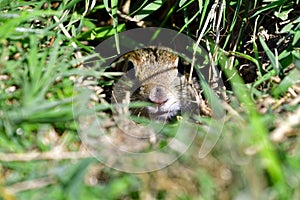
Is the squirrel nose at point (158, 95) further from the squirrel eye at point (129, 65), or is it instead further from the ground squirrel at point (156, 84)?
the squirrel eye at point (129, 65)

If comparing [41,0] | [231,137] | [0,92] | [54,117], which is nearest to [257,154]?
[231,137]

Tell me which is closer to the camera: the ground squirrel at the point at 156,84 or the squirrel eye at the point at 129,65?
the ground squirrel at the point at 156,84

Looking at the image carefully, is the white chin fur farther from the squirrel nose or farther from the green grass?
the green grass

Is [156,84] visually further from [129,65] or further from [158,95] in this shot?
[129,65]

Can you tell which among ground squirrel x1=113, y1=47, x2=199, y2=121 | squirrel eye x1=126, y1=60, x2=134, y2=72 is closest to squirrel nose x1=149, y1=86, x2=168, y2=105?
ground squirrel x1=113, y1=47, x2=199, y2=121

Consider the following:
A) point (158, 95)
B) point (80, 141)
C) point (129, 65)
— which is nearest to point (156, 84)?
point (158, 95)

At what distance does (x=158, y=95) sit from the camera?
245cm

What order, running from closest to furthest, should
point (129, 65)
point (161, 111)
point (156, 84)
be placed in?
1. point (161, 111)
2. point (156, 84)
3. point (129, 65)

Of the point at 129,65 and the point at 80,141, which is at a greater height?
the point at 80,141

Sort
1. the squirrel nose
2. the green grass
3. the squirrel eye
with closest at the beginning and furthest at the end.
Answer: the green grass, the squirrel nose, the squirrel eye

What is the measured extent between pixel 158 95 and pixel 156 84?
130 millimetres

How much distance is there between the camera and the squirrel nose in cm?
240

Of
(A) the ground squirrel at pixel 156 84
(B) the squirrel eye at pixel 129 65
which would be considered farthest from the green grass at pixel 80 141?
(B) the squirrel eye at pixel 129 65

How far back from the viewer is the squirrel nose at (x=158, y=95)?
7.89 feet
